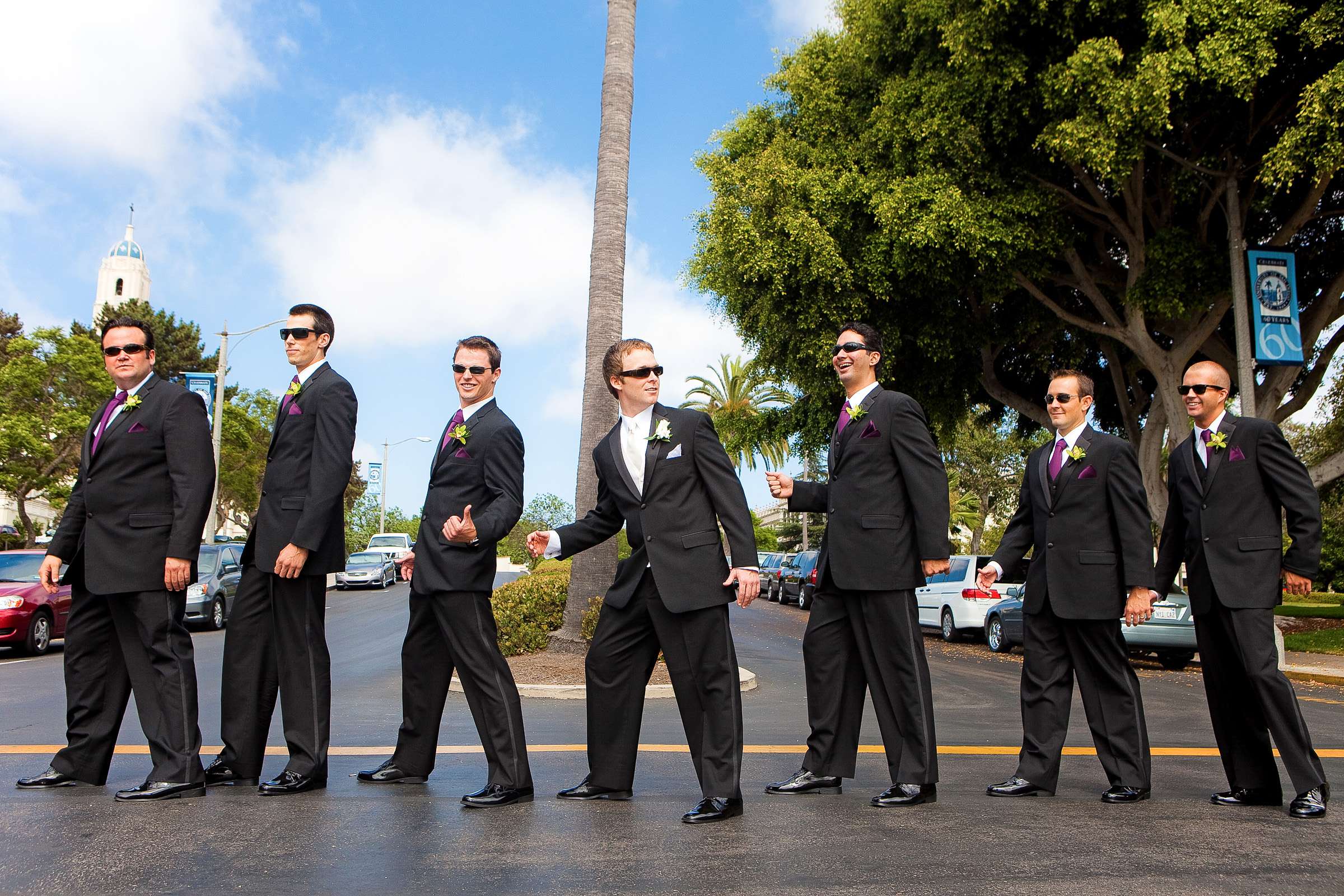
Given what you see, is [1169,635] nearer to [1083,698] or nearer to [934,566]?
[1083,698]

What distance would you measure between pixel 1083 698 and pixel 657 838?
2.31 metres

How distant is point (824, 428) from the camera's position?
23.4 meters

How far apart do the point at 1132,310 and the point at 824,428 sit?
6.65 meters

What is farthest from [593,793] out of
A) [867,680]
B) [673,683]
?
[867,680]

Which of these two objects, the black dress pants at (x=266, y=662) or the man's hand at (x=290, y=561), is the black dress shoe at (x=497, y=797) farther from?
the man's hand at (x=290, y=561)

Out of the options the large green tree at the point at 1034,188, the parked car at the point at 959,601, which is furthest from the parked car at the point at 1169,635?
the large green tree at the point at 1034,188

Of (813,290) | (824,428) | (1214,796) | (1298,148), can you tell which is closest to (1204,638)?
(1214,796)

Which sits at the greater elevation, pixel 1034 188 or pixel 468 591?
pixel 1034 188

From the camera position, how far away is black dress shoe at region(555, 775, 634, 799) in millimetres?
5207

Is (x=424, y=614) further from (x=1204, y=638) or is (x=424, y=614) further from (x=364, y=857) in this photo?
(x=1204, y=638)

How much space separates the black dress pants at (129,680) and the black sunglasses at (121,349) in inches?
43.8

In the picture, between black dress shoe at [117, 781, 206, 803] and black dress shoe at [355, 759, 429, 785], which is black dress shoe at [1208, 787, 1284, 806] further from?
black dress shoe at [117, 781, 206, 803]

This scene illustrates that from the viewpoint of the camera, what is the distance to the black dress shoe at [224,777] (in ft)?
17.7

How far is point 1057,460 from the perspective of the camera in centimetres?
579
